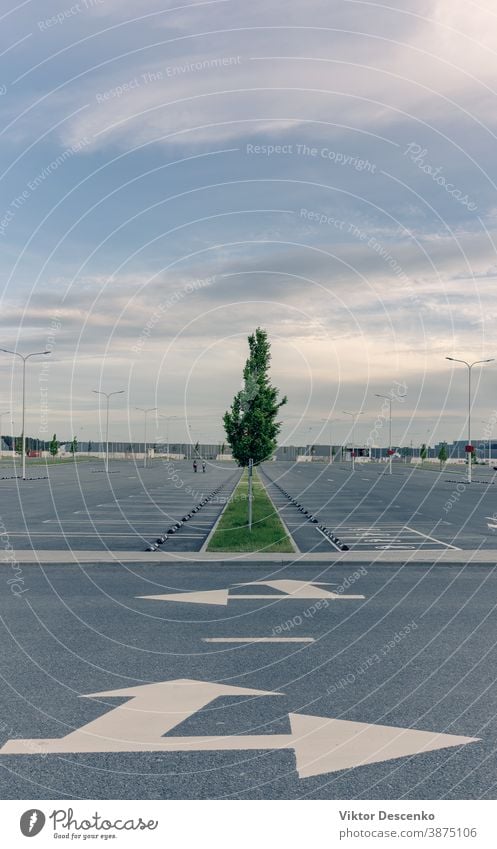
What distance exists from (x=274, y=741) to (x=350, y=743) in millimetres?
650

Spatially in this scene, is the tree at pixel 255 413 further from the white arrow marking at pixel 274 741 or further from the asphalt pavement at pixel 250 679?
the white arrow marking at pixel 274 741

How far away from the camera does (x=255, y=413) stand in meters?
23.9

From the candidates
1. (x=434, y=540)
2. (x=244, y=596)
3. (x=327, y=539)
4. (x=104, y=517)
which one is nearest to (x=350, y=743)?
(x=244, y=596)

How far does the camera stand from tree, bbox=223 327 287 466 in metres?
24.0

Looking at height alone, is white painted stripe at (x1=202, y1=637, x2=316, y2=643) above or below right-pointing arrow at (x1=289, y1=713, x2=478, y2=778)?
below

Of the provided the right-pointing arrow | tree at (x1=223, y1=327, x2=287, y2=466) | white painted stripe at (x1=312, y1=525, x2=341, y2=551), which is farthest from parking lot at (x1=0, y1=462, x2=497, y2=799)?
tree at (x1=223, y1=327, x2=287, y2=466)

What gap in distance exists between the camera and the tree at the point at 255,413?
2398 centimetres

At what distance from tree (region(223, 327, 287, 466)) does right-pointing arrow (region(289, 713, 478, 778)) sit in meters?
16.9

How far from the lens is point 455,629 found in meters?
11.0

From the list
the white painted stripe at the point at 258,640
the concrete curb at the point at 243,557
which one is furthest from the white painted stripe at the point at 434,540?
the white painted stripe at the point at 258,640

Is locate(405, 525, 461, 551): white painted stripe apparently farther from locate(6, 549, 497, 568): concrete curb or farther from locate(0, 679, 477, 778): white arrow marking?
locate(0, 679, 477, 778): white arrow marking

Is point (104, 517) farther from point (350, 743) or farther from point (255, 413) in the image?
point (350, 743)

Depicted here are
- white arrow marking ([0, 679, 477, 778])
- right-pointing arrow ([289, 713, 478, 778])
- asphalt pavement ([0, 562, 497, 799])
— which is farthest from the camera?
white arrow marking ([0, 679, 477, 778])

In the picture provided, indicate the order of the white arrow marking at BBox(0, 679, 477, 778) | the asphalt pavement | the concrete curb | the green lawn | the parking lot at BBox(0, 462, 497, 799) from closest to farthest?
the asphalt pavement, the parking lot at BBox(0, 462, 497, 799), the white arrow marking at BBox(0, 679, 477, 778), the concrete curb, the green lawn
